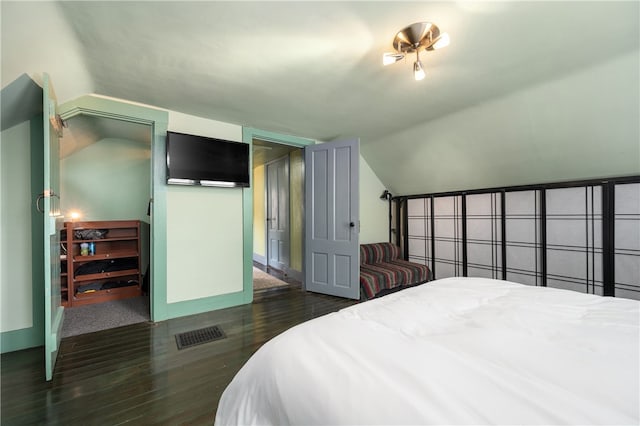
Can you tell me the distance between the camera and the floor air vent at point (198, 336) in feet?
7.36

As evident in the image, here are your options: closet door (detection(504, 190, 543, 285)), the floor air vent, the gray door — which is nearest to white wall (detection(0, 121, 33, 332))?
the floor air vent

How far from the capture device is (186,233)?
114 inches

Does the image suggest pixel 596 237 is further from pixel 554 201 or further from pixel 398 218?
pixel 398 218

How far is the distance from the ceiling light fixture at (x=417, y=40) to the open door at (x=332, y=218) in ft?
5.12

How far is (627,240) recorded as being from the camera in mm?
2529

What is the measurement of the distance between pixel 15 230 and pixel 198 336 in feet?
5.68

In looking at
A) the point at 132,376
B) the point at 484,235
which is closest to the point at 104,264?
the point at 132,376

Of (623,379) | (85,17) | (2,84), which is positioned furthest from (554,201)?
(2,84)

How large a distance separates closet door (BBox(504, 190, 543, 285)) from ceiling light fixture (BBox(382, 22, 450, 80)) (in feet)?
8.06

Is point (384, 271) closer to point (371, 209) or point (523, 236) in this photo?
point (371, 209)

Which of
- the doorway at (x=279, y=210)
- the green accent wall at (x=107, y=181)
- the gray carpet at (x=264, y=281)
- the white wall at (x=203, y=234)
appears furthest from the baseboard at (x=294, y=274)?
the green accent wall at (x=107, y=181)

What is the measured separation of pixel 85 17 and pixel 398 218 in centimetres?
432

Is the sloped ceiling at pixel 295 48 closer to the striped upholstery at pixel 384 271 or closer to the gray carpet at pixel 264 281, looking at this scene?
the striped upholstery at pixel 384 271

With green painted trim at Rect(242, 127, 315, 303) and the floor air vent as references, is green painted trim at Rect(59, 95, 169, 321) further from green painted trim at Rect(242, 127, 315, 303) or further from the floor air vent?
green painted trim at Rect(242, 127, 315, 303)
